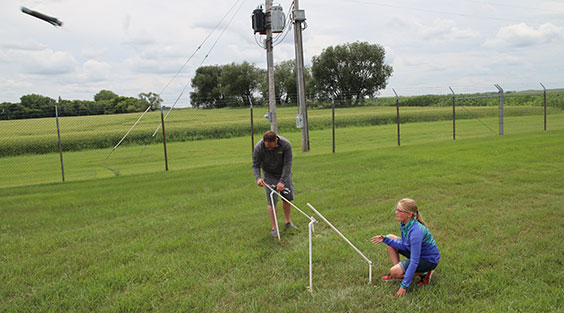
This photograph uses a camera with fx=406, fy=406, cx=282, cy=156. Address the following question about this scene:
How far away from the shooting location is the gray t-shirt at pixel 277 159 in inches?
248

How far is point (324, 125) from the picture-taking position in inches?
1196

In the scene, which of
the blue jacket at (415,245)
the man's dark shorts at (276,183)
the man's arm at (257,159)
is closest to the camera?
the blue jacket at (415,245)

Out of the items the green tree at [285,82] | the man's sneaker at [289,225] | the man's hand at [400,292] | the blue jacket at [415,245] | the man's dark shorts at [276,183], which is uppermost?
the green tree at [285,82]

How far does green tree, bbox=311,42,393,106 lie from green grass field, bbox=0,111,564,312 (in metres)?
43.7

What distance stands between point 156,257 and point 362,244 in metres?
2.87

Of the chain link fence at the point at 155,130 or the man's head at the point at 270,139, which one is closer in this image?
the man's head at the point at 270,139

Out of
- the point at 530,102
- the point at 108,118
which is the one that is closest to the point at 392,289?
the point at 108,118

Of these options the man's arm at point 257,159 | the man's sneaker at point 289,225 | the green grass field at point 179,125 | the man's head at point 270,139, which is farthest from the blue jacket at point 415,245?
the green grass field at point 179,125

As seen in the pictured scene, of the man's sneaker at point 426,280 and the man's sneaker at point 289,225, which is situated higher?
the man's sneaker at point 289,225

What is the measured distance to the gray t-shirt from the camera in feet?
20.7

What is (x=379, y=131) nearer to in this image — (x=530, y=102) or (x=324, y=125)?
(x=324, y=125)

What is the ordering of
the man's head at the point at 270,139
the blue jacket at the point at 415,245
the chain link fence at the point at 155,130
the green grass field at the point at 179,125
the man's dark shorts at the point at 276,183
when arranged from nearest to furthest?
1. the blue jacket at the point at 415,245
2. the man's head at the point at 270,139
3. the man's dark shorts at the point at 276,183
4. the chain link fence at the point at 155,130
5. the green grass field at the point at 179,125

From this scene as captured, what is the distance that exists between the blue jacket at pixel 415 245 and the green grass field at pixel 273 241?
29cm

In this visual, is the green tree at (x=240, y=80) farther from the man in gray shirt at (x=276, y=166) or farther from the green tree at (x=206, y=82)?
the man in gray shirt at (x=276, y=166)
